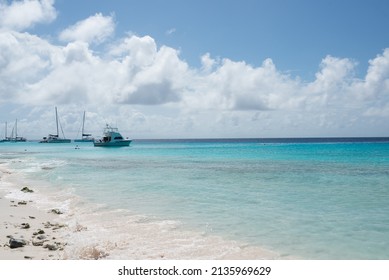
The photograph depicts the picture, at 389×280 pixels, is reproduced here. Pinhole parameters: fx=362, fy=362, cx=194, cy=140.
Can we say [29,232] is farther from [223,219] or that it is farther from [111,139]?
[111,139]

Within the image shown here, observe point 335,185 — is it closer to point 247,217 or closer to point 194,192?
point 194,192

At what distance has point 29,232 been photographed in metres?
11.6

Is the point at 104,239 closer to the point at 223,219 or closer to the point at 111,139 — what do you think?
the point at 223,219

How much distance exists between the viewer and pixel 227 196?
19.3 metres

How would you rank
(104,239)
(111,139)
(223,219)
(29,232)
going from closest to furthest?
(104,239)
(29,232)
(223,219)
(111,139)

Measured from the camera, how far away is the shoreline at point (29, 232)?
30.2 feet

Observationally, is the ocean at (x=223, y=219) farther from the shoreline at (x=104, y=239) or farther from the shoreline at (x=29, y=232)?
the shoreline at (x=29, y=232)

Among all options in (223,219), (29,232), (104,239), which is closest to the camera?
(104,239)

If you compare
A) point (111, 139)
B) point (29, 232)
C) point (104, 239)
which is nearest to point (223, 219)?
point (104, 239)

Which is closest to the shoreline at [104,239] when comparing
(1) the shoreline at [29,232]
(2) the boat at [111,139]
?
(1) the shoreline at [29,232]

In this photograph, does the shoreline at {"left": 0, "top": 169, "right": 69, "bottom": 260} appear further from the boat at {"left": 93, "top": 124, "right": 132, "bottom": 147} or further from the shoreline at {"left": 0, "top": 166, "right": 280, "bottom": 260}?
the boat at {"left": 93, "top": 124, "right": 132, "bottom": 147}

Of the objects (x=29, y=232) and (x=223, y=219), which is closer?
(x=29, y=232)

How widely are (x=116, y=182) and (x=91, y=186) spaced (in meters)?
2.42

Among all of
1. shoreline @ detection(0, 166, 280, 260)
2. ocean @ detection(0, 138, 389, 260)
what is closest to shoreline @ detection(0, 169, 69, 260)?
shoreline @ detection(0, 166, 280, 260)
